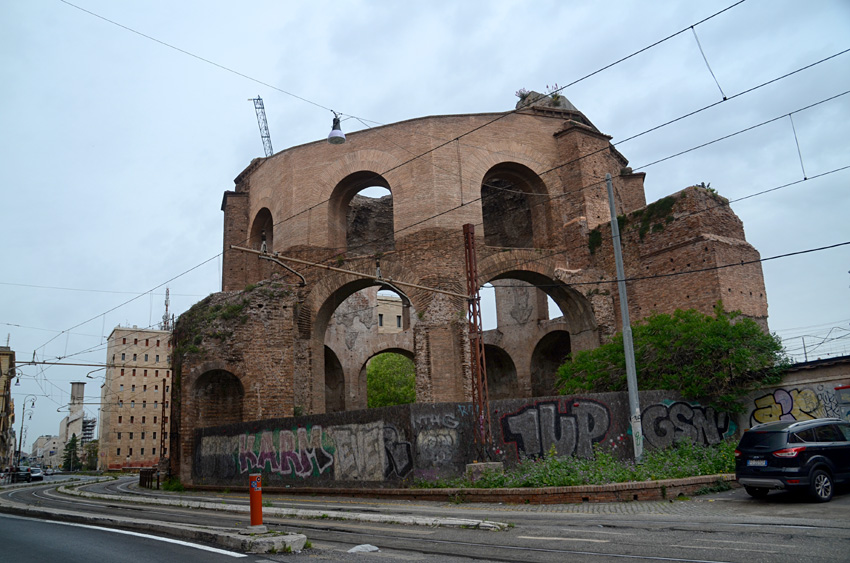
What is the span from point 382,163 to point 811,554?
1971 centimetres

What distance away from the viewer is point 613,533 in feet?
25.8

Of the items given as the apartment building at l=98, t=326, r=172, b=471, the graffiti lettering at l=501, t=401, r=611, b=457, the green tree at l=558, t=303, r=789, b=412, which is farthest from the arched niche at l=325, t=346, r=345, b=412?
the apartment building at l=98, t=326, r=172, b=471

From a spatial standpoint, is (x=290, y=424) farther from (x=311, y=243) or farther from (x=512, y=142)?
(x=512, y=142)

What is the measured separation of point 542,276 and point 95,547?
59.4 ft

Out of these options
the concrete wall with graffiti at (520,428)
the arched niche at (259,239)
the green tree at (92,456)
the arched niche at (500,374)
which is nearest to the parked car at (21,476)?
the arched niche at (259,239)

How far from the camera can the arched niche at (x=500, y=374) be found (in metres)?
33.1

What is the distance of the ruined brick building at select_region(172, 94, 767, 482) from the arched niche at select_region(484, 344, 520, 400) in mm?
9490

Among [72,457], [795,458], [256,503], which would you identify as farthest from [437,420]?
[72,457]

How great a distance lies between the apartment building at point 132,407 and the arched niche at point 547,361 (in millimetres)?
48692

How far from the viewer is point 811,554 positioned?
19.6ft

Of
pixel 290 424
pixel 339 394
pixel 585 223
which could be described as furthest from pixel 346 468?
pixel 339 394

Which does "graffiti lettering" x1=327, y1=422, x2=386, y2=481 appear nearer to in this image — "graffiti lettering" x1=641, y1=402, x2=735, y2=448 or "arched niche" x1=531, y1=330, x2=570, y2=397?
"graffiti lettering" x1=641, y1=402, x2=735, y2=448

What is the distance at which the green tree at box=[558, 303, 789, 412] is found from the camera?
640 inches

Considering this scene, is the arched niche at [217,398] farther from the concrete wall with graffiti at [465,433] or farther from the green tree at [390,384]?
the green tree at [390,384]
